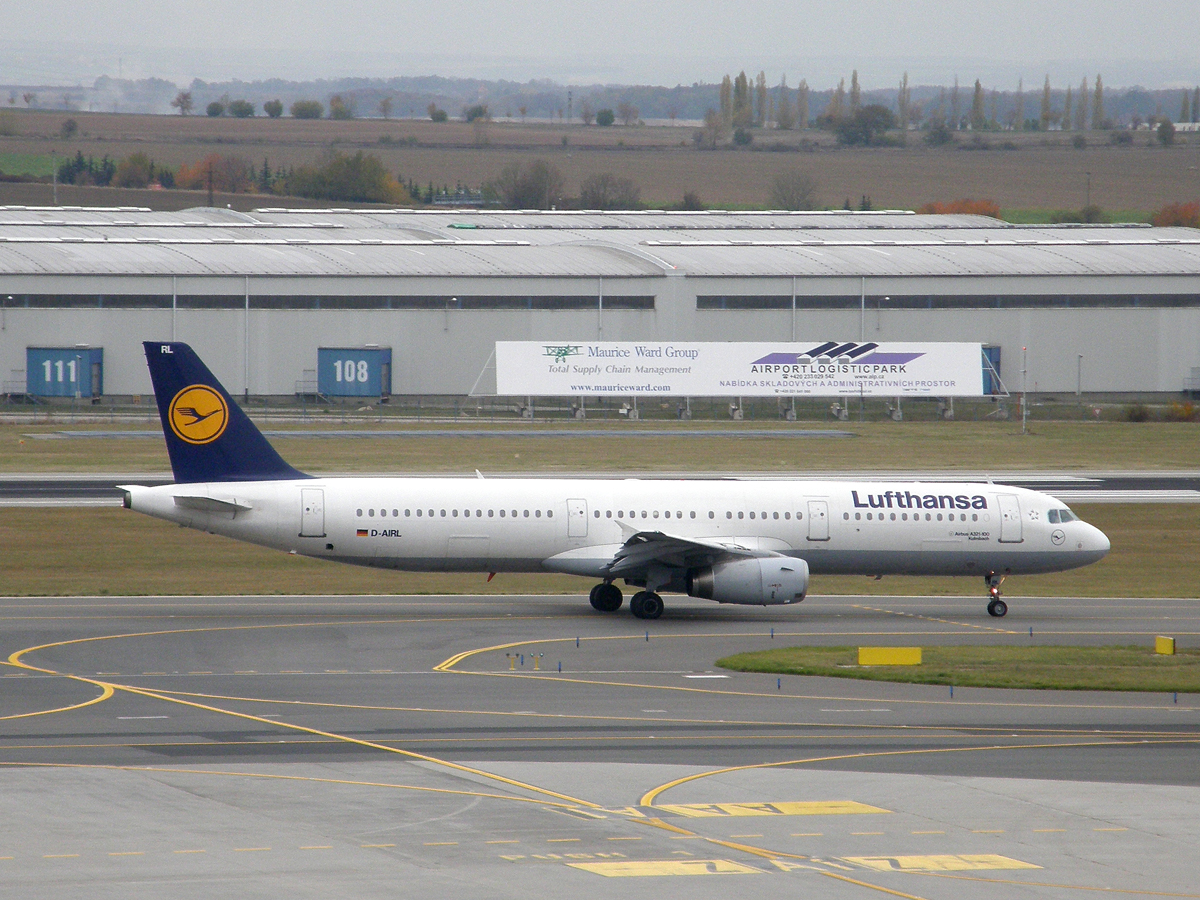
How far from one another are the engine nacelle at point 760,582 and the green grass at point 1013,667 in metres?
3.27

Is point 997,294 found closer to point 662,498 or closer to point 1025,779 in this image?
point 662,498

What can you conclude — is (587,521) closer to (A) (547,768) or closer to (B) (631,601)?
(B) (631,601)

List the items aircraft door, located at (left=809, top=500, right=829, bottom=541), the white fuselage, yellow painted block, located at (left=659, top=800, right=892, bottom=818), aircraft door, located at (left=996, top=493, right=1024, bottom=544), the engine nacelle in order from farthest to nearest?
aircraft door, located at (left=996, top=493, right=1024, bottom=544) → aircraft door, located at (left=809, top=500, right=829, bottom=541) → the white fuselage → the engine nacelle → yellow painted block, located at (left=659, top=800, right=892, bottom=818)

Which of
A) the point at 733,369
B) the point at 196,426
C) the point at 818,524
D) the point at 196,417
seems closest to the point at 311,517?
the point at 196,426

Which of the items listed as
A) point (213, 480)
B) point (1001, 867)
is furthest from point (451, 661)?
point (1001, 867)

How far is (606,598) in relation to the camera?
39750 millimetres

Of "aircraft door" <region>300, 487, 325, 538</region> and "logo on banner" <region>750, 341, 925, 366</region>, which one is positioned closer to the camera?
"aircraft door" <region>300, 487, 325, 538</region>

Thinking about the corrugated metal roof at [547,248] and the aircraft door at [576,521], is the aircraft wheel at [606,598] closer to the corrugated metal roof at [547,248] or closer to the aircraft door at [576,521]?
the aircraft door at [576,521]

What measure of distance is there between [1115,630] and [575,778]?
20693 millimetres

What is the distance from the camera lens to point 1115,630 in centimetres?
3831

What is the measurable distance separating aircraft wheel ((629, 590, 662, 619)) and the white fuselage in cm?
134

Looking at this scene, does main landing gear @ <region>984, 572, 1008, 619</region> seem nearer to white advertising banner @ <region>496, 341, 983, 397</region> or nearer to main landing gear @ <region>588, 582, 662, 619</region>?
main landing gear @ <region>588, 582, 662, 619</region>

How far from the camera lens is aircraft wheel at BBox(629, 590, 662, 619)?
38.6 meters

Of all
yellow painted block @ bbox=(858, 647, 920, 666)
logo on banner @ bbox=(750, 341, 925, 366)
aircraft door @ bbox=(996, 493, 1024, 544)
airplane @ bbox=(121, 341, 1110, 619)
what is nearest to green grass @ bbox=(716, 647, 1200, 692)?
yellow painted block @ bbox=(858, 647, 920, 666)
